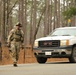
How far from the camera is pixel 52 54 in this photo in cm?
1739

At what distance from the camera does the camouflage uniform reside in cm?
1541

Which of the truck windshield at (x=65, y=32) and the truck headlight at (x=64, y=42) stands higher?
the truck windshield at (x=65, y=32)

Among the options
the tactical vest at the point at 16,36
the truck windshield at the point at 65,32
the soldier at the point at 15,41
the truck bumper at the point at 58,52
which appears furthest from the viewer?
the truck windshield at the point at 65,32

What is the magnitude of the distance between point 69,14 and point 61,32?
17851mm

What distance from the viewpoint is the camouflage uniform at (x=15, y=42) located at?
1541 cm

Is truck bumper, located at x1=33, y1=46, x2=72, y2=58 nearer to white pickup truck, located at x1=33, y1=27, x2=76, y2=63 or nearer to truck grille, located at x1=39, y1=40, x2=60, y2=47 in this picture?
white pickup truck, located at x1=33, y1=27, x2=76, y2=63

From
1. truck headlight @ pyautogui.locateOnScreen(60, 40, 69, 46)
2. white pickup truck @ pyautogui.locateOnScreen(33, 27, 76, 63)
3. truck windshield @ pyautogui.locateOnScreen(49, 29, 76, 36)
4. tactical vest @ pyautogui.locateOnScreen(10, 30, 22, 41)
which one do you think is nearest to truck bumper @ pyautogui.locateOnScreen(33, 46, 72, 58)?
white pickup truck @ pyautogui.locateOnScreen(33, 27, 76, 63)

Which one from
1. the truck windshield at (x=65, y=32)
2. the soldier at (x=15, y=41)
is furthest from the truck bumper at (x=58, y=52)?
the soldier at (x=15, y=41)

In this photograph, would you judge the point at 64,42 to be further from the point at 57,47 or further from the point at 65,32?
the point at 65,32

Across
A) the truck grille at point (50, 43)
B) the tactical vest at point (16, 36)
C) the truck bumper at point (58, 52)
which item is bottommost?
the truck bumper at point (58, 52)

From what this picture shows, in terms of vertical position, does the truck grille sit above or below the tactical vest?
below

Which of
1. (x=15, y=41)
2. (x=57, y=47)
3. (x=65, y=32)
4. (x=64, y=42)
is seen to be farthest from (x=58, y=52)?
(x=15, y=41)

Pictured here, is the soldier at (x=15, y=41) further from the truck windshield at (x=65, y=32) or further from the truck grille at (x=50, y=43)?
the truck windshield at (x=65, y=32)

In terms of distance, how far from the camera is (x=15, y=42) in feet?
51.0
